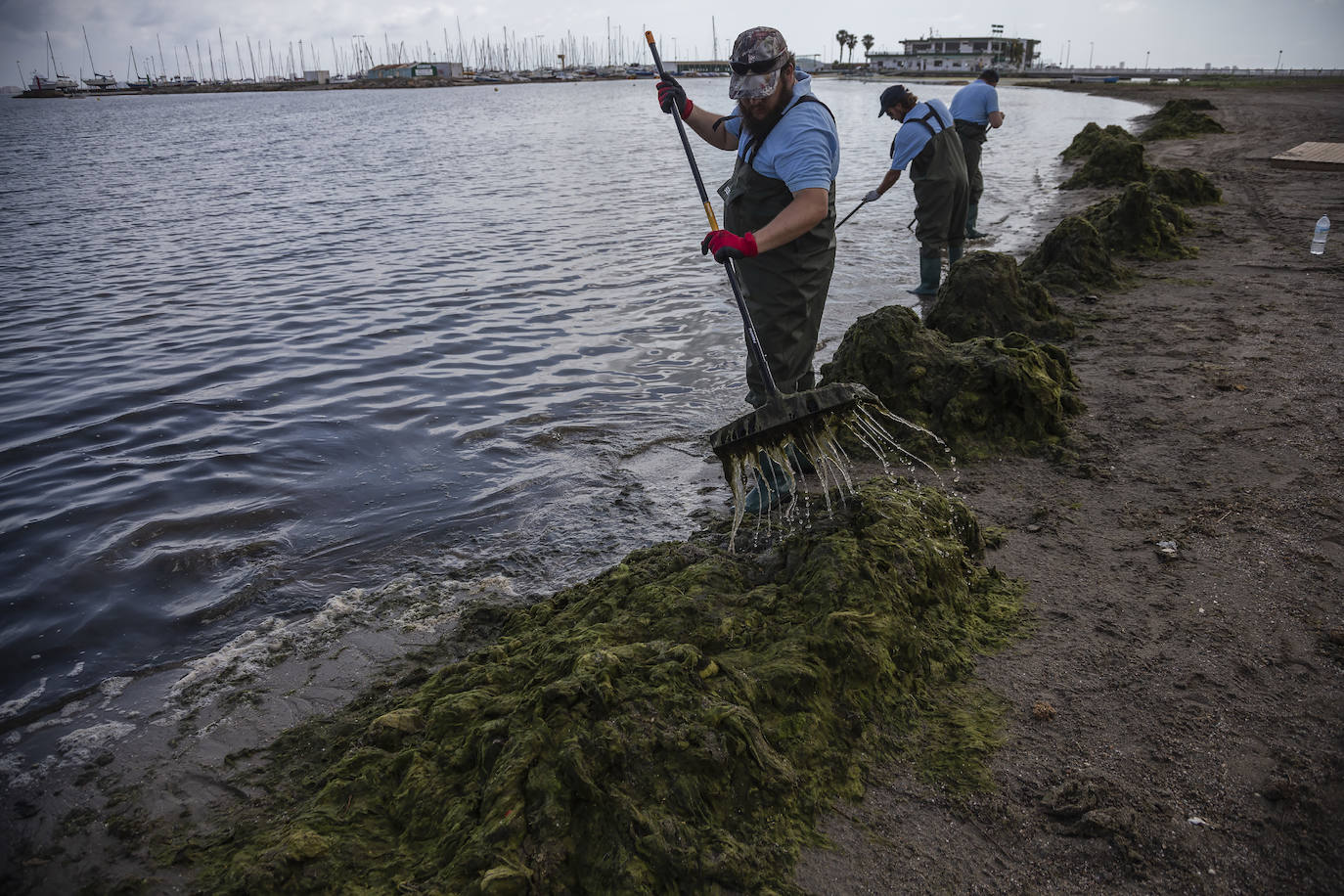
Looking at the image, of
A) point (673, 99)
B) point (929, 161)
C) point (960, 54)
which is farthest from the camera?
point (960, 54)

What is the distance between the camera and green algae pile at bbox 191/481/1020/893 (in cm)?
228

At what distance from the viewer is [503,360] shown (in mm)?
8242

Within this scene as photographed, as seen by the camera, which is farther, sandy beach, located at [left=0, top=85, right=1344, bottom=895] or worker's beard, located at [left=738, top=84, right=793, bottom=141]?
worker's beard, located at [left=738, top=84, right=793, bottom=141]

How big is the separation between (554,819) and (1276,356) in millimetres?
6615

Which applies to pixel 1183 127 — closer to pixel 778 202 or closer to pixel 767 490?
pixel 778 202

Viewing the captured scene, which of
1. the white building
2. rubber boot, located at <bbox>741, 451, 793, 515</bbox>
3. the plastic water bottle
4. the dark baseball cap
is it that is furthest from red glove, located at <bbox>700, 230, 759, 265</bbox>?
the white building

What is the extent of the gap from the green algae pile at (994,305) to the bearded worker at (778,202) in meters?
3.30

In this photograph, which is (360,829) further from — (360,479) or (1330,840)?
(360,479)

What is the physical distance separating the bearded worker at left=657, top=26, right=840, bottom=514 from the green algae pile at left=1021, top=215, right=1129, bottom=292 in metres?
5.57

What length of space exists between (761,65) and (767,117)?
0.88ft

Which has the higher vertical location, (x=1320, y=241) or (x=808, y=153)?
(x=808, y=153)

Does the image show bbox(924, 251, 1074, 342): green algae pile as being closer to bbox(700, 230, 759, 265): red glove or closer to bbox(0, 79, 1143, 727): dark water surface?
bbox(0, 79, 1143, 727): dark water surface

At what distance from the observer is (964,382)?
5473mm

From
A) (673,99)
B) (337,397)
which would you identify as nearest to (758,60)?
(673,99)
